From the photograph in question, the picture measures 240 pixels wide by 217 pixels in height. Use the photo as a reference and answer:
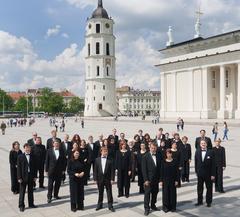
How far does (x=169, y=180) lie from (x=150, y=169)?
49 centimetres

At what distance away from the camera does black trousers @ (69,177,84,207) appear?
8.61 meters

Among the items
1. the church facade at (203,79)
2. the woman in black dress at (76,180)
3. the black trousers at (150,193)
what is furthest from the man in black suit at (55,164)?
the church facade at (203,79)

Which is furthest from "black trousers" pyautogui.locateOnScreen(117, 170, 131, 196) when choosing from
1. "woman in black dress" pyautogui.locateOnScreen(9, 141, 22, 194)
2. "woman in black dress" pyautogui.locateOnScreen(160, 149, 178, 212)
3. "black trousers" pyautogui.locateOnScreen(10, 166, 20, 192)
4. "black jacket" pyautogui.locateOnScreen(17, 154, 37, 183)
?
"black trousers" pyautogui.locateOnScreen(10, 166, 20, 192)

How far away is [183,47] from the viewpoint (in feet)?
217

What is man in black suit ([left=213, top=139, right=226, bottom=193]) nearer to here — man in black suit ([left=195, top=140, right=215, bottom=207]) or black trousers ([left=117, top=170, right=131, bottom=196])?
man in black suit ([left=195, top=140, right=215, bottom=207])

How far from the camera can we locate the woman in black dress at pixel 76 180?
850cm

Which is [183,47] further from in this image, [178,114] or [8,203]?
[8,203]

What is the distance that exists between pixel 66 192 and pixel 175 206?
344 centimetres

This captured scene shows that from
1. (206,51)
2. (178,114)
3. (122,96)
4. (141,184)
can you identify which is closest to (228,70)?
(206,51)

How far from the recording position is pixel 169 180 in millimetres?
8445

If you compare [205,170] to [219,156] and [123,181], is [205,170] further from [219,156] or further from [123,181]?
[123,181]

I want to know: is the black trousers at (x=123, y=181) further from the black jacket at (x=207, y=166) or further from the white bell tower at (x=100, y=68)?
the white bell tower at (x=100, y=68)

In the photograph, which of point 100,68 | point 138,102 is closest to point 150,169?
point 100,68

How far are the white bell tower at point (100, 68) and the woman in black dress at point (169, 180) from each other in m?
86.1
